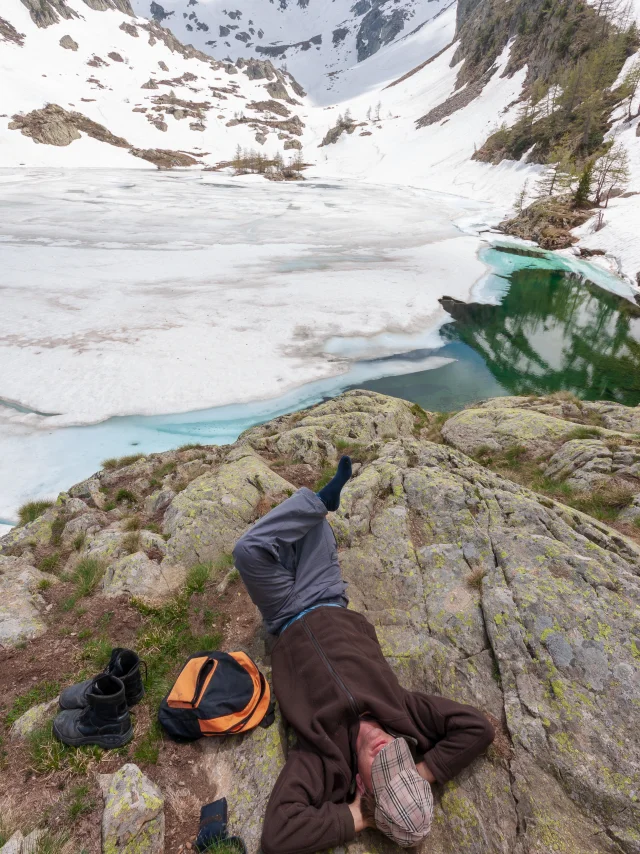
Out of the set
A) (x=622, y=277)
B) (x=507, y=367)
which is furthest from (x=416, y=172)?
(x=507, y=367)

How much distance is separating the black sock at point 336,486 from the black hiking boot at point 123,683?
2485mm

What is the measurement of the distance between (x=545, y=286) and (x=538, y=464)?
77.9ft

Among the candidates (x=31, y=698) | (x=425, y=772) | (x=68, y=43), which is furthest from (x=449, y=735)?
(x=68, y=43)

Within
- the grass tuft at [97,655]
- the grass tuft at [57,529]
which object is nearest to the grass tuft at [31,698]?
the grass tuft at [97,655]

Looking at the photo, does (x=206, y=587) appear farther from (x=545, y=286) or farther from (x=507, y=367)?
(x=545, y=286)

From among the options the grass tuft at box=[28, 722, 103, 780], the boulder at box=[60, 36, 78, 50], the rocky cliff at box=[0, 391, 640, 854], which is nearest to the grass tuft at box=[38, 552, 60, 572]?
the rocky cliff at box=[0, 391, 640, 854]

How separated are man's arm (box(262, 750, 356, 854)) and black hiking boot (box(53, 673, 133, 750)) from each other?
1478 mm

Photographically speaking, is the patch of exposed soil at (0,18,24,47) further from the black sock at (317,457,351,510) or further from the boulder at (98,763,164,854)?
the boulder at (98,763,164,854)

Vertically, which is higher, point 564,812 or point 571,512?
point 571,512

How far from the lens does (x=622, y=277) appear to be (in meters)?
26.8

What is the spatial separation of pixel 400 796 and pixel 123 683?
8.52ft

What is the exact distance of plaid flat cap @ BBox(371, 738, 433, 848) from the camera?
291 centimetres

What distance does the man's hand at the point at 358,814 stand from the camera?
9.99ft

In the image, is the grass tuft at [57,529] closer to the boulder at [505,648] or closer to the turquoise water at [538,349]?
the boulder at [505,648]
